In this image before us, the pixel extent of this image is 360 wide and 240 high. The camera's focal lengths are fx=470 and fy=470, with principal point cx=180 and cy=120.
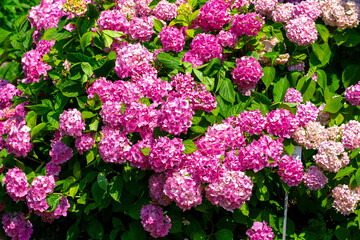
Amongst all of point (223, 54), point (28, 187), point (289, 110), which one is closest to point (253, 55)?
point (223, 54)

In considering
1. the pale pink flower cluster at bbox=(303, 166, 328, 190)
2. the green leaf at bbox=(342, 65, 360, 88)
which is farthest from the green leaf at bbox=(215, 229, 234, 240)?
the green leaf at bbox=(342, 65, 360, 88)

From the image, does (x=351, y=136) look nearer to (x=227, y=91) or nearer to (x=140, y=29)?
(x=227, y=91)

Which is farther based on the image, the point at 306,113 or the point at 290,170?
the point at 306,113

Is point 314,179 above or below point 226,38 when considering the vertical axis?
below

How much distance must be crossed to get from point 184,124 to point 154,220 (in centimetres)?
69

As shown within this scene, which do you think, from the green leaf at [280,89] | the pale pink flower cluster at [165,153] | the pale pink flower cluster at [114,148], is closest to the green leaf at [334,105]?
the green leaf at [280,89]

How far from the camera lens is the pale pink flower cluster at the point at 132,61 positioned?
3230 millimetres

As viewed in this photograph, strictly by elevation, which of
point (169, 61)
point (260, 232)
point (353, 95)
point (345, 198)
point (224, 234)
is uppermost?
point (169, 61)

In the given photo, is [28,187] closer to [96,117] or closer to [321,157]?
[96,117]

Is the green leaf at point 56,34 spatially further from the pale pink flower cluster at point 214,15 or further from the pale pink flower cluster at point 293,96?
the pale pink flower cluster at point 293,96

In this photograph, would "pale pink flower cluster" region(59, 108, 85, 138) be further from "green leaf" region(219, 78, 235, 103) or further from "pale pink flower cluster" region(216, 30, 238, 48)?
"pale pink flower cluster" region(216, 30, 238, 48)

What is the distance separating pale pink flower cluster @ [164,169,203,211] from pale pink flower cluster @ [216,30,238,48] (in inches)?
42.5

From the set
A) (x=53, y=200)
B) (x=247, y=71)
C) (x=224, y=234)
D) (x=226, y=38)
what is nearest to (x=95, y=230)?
(x=53, y=200)

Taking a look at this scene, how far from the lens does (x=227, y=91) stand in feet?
11.1
